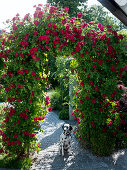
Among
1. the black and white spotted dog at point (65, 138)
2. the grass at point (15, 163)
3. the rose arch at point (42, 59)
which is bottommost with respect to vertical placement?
the grass at point (15, 163)

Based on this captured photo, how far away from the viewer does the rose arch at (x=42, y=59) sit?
3.31 m

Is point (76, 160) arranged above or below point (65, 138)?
below

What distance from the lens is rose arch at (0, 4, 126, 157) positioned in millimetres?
3309

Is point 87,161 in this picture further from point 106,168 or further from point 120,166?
point 120,166

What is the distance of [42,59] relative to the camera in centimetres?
342

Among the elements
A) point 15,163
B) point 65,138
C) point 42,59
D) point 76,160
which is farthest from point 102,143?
point 42,59

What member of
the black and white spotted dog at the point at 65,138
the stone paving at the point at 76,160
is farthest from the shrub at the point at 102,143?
the black and white spotted dog at the point at 65,138

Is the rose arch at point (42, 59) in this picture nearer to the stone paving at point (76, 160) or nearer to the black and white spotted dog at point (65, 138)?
the stone paving at point (76, 160)

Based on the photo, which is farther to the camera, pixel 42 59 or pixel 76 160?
pixel 76 160

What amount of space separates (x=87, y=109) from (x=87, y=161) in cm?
110

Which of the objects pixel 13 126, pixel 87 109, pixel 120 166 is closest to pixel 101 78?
pixel 87 109

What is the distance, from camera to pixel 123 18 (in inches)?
140

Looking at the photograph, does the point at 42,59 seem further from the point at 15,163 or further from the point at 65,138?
the point at 15,163

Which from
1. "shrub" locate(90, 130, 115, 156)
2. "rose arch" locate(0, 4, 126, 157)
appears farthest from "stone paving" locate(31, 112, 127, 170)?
"rose arch" locate(0, 4, 126, 157)
